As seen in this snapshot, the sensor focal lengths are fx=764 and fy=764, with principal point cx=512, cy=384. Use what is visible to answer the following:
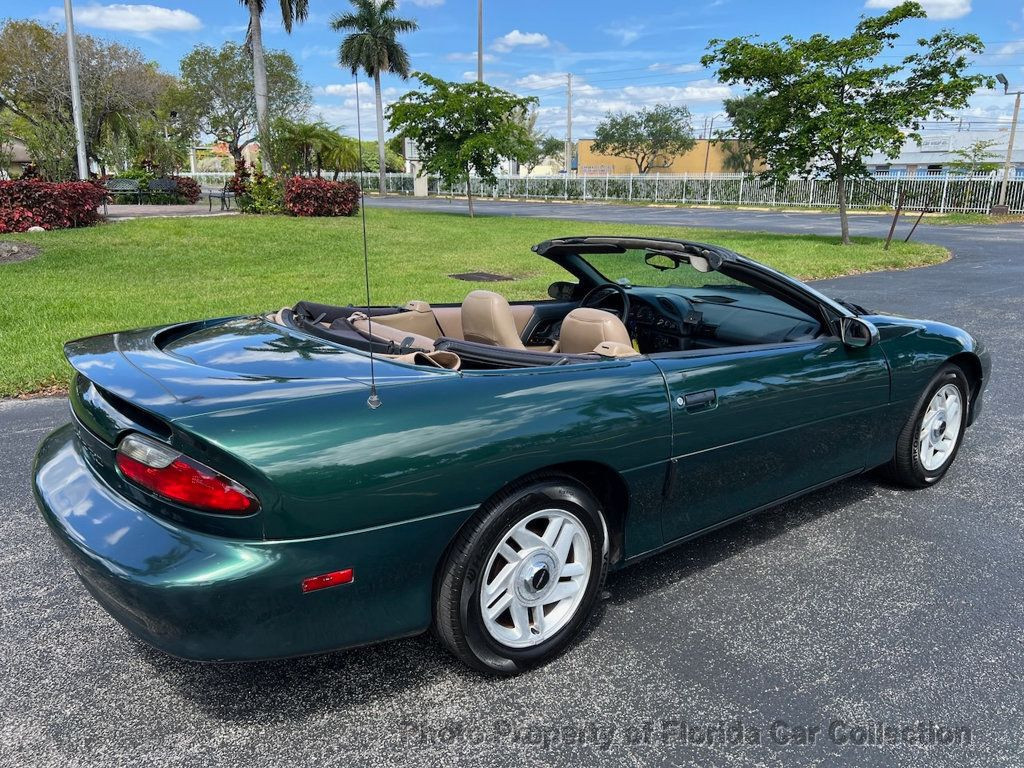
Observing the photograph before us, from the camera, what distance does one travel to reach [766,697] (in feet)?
7.99

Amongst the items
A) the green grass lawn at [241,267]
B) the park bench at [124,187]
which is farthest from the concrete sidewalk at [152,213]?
the green grass lawn at [241,267]

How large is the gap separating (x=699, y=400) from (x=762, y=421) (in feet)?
1.27

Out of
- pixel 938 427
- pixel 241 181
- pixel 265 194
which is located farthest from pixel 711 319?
A: pixel 241 181

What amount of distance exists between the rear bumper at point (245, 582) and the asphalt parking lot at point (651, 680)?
1.11 feet

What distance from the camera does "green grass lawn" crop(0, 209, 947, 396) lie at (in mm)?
8078

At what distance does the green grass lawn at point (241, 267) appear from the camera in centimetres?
808

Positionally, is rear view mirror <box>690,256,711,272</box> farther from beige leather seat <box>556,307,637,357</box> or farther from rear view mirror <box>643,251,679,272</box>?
beige leather seat <box>556,307,637,357</box>

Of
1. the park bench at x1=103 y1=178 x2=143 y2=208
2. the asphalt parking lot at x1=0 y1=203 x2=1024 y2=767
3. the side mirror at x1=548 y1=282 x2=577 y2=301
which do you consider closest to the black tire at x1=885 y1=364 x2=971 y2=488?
the asphalt parking lot at x1=0 y1=203 x2=1024 y2=767

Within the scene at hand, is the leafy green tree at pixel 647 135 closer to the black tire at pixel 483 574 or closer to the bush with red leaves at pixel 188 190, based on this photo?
the bush with red leaves at pixel 188 190

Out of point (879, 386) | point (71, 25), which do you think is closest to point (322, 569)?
point (879, 386)

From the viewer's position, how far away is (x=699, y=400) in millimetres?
2805

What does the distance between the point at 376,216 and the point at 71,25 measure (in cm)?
940

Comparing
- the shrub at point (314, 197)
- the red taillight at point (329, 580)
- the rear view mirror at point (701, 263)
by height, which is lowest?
the red taillight at point (329, 580)

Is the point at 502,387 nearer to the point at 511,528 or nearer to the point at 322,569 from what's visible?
the point at 511,528
